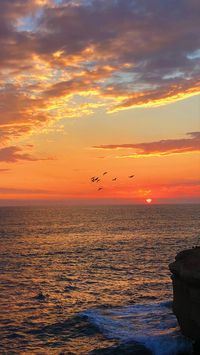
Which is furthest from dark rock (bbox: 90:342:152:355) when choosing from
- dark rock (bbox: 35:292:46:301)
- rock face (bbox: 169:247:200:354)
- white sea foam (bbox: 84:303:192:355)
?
dark rock (bbox: 35:292:46:301)

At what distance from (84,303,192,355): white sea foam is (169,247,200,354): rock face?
124 centimetres

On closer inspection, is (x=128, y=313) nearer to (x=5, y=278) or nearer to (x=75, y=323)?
(x=75, y=323)

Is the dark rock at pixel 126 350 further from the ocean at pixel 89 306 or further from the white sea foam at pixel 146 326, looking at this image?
the white sea foam at pixel 146 326

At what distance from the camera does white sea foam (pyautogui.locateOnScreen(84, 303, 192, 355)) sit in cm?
2803

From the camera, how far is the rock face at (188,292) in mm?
25422

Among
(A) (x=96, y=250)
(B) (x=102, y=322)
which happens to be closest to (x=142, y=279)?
(B) (x=102, y=322)

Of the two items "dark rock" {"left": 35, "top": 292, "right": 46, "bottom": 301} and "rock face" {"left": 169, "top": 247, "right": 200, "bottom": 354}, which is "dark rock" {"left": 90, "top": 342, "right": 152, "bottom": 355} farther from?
"dark rock" {"left": 35, "top": 292, "right": 46, "bottom": 301}

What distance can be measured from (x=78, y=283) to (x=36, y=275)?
838 cm

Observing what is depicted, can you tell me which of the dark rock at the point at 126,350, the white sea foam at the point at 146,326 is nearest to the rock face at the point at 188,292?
the white sea foam at the point at 146,326

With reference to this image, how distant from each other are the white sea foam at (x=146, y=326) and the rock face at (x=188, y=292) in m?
1.24

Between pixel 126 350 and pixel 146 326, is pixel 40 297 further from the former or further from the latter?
pixel 126 350

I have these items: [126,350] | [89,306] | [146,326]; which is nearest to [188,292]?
[126,350]

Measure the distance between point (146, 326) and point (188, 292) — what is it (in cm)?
758

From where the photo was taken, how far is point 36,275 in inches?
2231
